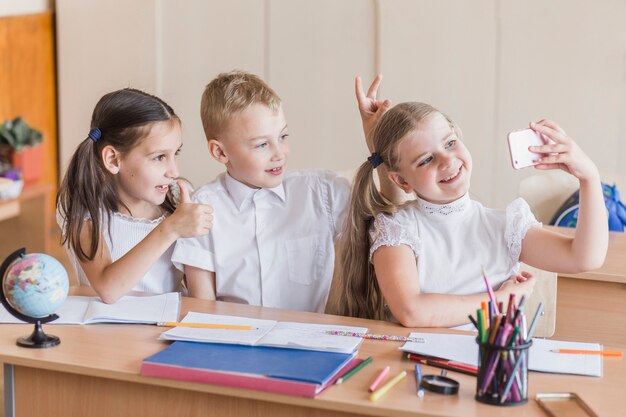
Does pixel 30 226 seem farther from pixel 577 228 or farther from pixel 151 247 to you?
pixel 577 228

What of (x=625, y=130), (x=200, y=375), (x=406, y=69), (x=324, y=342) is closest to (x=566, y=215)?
(x=625, y=130)

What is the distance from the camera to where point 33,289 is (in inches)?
68.1

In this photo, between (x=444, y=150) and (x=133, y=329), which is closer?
(x=133, y=329)

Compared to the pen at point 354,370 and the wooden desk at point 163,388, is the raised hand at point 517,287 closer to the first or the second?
the wooden desk at point 163,388

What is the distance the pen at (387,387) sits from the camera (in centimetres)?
147

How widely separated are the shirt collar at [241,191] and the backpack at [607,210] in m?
1.33

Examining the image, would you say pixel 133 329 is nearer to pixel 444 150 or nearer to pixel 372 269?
pixel 372 269

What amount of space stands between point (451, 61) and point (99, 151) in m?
2.51

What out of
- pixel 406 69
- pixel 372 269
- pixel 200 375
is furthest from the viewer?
pixel 406 69

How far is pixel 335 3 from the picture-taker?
4.50 meters

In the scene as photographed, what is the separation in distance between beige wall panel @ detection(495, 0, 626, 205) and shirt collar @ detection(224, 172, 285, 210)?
7.63ft

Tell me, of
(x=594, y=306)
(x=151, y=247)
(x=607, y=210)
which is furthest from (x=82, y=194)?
(x=607, y=210)

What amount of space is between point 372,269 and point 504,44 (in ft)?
7.99

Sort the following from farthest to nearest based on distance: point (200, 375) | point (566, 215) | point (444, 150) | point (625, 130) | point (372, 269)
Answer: point (625, 130), point (566, 215), point (372, 269), point (444, 150), point (200, 375)
